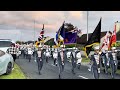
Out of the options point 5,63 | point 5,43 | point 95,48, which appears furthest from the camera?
point 5,43

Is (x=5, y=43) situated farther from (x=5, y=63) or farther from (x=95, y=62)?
(x=95, y=62)

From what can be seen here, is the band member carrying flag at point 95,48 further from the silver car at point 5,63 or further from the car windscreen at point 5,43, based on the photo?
the car windscreen at point 5,43

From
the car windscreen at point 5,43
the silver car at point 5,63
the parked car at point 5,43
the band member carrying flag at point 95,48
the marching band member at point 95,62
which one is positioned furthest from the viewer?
the car windscreen at point 5,43

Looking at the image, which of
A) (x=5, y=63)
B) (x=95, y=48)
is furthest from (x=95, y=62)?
(x=5, y=63)

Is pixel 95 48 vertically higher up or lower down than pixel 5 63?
higher up

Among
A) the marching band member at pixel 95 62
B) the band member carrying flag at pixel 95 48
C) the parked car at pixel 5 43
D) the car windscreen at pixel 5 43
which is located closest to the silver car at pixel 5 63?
the band member carrying flag at pixel 95 48

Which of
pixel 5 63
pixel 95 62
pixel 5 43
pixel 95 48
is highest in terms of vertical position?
pixel 5 43

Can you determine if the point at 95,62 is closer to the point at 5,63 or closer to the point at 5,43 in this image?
the point at 5,63

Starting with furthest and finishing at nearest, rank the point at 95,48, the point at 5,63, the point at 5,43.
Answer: the point at 5,43, the point at 5,63, the point at 95,48

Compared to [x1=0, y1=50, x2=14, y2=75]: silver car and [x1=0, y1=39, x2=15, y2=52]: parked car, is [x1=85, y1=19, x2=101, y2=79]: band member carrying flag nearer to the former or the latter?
[x1=0, y1=50, x2=14, y2=75]: silver car

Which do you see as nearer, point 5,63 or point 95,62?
point 95,62
